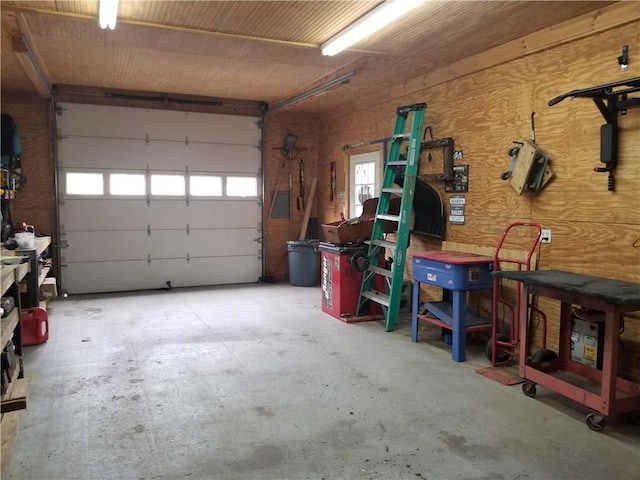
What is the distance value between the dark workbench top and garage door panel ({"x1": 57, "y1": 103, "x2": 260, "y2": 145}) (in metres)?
5.66

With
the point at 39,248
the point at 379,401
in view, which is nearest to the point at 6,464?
the point at 379,401

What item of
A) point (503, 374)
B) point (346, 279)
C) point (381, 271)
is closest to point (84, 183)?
point (346, 279)

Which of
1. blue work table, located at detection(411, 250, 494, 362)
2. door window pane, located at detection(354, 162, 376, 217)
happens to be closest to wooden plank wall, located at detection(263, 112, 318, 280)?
door window pane, located at detection(354, 162, 376, 217)

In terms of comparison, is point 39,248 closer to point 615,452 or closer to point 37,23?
point 37,23

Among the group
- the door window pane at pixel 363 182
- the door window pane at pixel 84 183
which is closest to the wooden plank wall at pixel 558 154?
the door window pane at pixel 363 182

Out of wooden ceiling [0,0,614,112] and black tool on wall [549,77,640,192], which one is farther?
wooden ceiling [0,0,614,112]

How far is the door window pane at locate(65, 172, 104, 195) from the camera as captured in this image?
7301mm

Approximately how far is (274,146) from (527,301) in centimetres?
585

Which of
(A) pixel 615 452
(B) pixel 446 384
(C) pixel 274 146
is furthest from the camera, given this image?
(C) pixel 274 146

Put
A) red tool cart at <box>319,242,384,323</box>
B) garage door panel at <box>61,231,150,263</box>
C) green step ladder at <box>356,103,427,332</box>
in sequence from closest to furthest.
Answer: green step ladder at <box>356,103,427,332</box>
red tool cart at <box>319,242,384,323</box>
garage door panel at <box>61,231,150,263</box>

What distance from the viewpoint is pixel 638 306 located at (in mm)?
2889

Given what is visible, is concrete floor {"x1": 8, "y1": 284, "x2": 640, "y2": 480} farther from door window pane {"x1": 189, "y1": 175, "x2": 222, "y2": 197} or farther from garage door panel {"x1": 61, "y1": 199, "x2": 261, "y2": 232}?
door window pane {"x1": 189, "y1": 175, "x2": 222, "y2": 197}

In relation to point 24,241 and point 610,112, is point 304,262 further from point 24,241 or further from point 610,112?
point 610,112

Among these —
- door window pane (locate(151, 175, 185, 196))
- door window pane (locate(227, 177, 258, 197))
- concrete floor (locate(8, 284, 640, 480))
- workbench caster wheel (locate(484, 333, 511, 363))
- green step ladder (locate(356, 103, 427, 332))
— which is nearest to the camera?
concrete floor (locate(8, 284, 640, 480))
